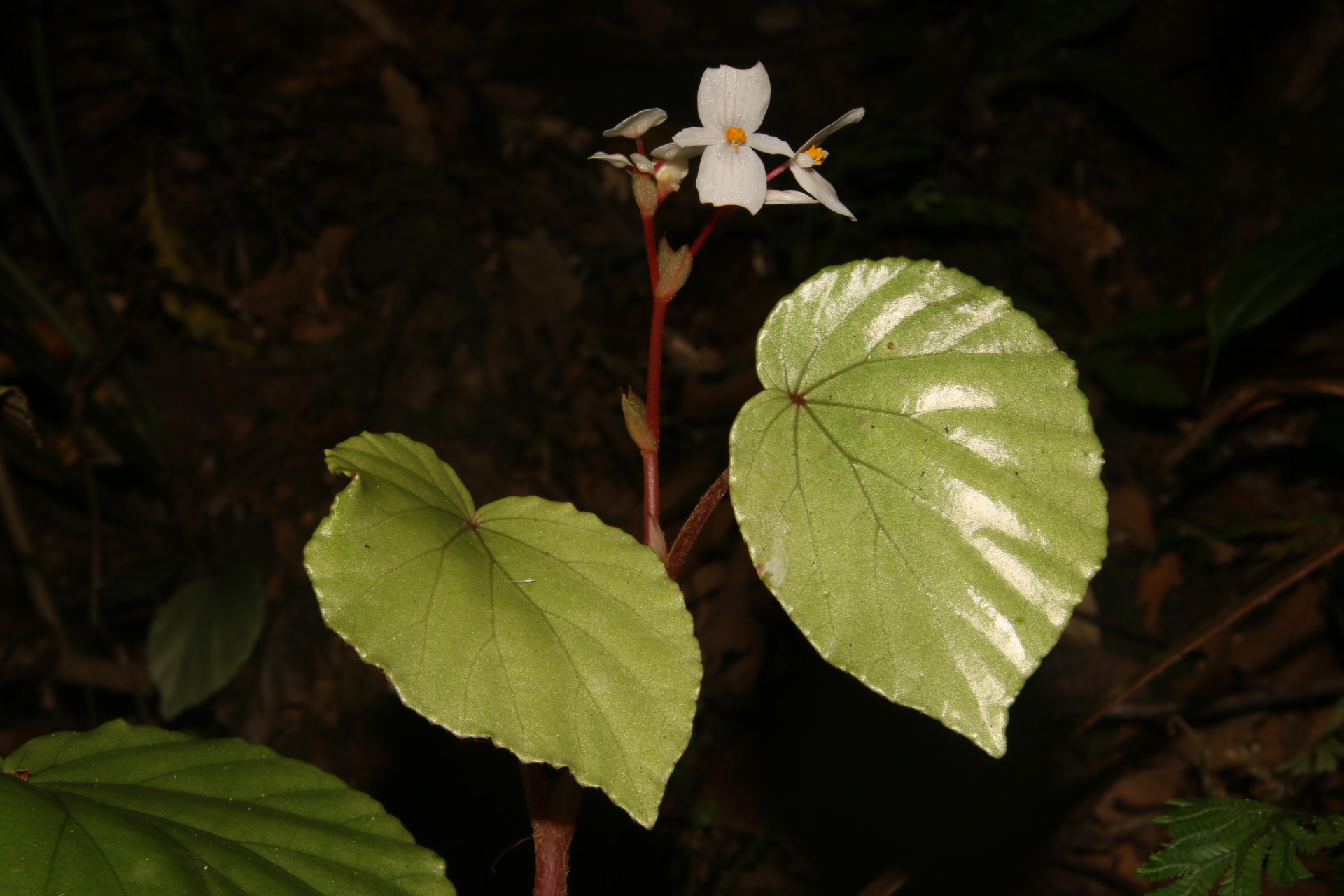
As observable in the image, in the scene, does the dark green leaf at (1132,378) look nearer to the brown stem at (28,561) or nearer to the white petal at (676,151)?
the white petal at (676,151)

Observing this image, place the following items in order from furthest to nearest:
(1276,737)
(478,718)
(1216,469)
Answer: (1216,469) → (1276,737) → (478,718)

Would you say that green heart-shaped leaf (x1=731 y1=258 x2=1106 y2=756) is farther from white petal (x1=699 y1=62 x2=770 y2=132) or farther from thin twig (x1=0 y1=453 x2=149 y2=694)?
thin twig (x1=0 y1=453 x2=149 y2=694)

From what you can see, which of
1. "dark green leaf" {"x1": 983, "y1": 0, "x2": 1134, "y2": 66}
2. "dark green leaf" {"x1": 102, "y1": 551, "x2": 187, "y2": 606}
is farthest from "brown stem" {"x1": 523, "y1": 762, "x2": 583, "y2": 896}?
"dark green leaf" {"x1": 983, "y1": 0, "x2": 1134, "y2": 66}

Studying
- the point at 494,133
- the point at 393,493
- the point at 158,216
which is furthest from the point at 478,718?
the point at 494,133

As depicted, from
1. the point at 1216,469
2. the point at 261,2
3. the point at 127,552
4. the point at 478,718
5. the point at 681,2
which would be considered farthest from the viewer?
the point at 681,2

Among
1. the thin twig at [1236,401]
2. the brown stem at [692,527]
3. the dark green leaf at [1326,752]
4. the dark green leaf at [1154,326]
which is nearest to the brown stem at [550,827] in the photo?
the brown stem at [692,527]

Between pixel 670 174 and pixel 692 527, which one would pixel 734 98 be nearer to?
pixel 670 174

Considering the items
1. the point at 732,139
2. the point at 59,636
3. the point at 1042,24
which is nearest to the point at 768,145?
the point at 732,139

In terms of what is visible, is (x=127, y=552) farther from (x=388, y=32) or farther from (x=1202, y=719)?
(x=1202, y=719)
